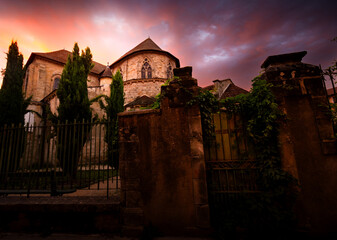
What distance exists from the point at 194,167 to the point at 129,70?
19.4 metres

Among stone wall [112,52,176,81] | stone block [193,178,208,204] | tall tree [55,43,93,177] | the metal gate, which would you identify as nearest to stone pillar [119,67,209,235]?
stone block [193,178,208,204]

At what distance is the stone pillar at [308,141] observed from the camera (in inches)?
121

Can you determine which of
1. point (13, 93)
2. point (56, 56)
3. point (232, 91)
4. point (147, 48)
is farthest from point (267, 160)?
point (56, 56)

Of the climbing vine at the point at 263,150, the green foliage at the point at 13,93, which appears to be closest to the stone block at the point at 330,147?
the climbing vine at the point at 263,150

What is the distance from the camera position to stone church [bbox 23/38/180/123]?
18719 millimetres

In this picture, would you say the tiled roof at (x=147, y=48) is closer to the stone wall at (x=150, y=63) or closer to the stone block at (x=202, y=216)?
the stone wall at (x=150, y=63)

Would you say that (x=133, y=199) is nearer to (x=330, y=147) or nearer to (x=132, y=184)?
(x=132, y=184)

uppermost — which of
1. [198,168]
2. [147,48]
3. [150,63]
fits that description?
[147,48]

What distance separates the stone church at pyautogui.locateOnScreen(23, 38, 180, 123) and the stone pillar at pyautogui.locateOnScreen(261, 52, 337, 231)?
49.4 feet

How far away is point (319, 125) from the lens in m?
3.33

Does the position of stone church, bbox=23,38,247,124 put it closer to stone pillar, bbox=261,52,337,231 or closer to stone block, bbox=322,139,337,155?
stone pillar, bbox=261,52,337,231

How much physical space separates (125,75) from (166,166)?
19173 mm

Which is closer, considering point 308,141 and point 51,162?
point 308,141

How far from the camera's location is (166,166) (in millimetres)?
3457
